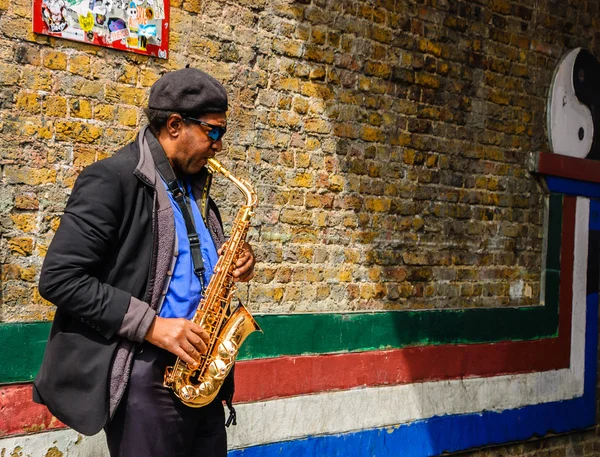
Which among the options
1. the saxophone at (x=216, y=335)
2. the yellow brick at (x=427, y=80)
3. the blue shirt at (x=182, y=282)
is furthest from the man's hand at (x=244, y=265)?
the yellow brick at (x=427, y=80)

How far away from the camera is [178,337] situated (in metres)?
2.90

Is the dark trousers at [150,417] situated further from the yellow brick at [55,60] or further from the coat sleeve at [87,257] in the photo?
the yellow brick at [55,60]

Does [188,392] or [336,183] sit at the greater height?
[336,183]

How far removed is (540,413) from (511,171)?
1966 mm

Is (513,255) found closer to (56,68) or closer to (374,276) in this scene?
(374,276)

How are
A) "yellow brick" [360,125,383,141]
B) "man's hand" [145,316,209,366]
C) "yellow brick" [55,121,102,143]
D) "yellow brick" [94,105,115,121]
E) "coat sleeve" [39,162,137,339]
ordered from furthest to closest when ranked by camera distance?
1. "yellow brick" [360,125,383,141]
2. "yellow brick" [94,105,115,121]
3. "yellow brick" [55,121,102,143]
4. "man's hand" [145,316,209,366]
5. "coat sleeve" [39,162,137,339]

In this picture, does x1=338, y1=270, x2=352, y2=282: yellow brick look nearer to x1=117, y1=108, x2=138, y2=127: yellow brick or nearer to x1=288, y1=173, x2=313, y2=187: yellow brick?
x1=288, y1=173, x2=313, y2=187: yellow brick

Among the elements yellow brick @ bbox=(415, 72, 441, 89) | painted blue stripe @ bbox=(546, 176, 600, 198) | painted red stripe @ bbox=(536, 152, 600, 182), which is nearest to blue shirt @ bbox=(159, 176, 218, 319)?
yellow brick @ bbox=(415, 72, 441, 89)

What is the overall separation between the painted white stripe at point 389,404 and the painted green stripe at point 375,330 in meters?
0.29

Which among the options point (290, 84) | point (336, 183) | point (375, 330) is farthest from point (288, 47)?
point (375, 330)

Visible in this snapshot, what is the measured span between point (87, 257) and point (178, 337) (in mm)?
415

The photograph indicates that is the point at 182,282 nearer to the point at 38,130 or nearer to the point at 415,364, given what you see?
the point at 38,130

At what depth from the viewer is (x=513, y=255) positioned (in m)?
6.68

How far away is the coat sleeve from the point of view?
277 centimetres
